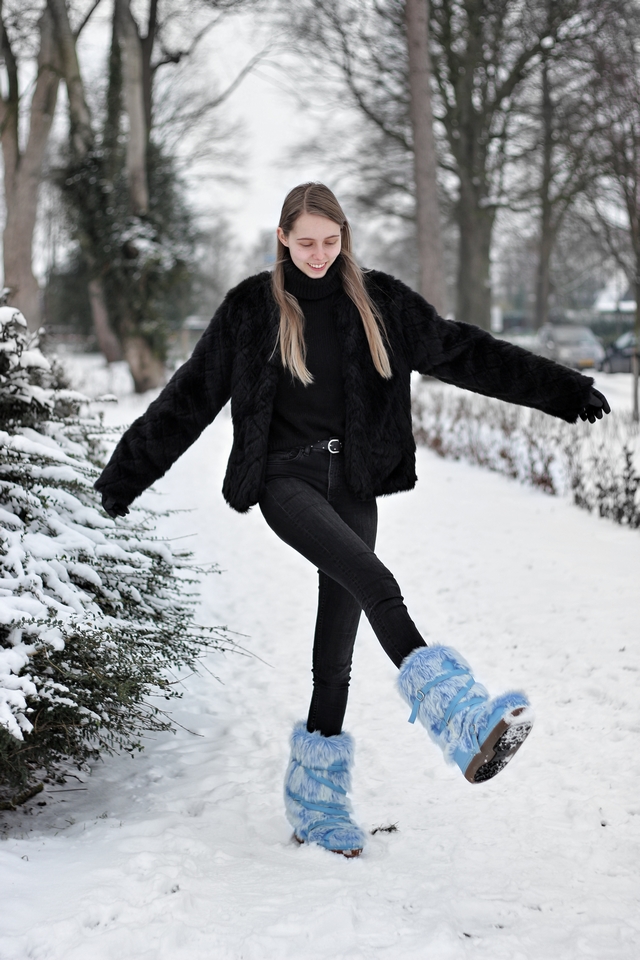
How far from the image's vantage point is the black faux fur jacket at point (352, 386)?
9.15 ft

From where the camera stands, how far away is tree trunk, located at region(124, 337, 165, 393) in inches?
659

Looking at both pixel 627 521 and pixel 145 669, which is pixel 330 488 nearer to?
pixel 145 669

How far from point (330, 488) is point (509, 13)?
56.7 ft

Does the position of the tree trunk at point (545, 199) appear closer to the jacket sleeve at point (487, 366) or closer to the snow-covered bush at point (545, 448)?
the snow-covered bush at point (545, 448)

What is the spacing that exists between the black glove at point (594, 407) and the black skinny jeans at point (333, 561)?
A: 69 centimetres

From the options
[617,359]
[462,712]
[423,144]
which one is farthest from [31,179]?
[617,359]

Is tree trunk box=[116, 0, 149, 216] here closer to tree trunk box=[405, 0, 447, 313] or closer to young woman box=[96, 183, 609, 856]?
tree trunk box=[405, 0, 447, 313]

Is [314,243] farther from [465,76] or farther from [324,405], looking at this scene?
[465,76]

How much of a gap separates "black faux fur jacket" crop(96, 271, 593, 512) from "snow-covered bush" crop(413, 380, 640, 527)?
12.5 feet

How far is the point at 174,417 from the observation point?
116 inches

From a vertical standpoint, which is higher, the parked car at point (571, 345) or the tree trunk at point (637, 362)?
the parked car at point (571, 345)

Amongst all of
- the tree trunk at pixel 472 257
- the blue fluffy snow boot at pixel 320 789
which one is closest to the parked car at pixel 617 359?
the tree trunk at pixel 472 257

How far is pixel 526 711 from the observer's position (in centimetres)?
233

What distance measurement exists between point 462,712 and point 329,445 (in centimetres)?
88
